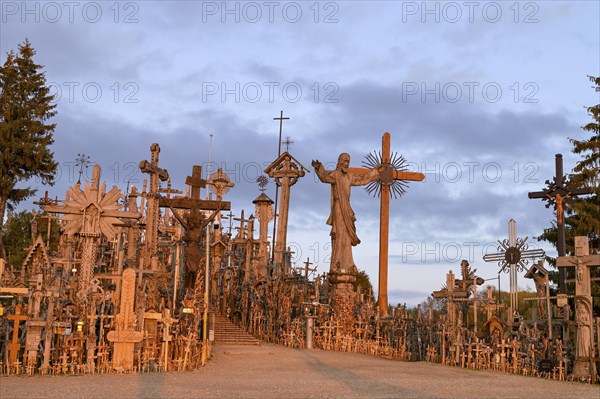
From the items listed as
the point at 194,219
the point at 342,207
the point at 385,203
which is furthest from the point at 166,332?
the point at 385,203

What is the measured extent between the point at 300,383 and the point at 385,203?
1357cm

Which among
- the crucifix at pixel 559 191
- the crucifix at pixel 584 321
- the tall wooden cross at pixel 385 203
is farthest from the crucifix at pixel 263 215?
the crucifix at pixel 584 321

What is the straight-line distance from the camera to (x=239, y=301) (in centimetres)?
2856

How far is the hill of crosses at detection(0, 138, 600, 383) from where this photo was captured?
15297mm

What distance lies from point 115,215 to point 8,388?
6761 millimetres

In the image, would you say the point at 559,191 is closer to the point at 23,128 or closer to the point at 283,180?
the point at 283,180

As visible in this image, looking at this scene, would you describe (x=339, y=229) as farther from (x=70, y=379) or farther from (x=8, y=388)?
(x=8, y=388)

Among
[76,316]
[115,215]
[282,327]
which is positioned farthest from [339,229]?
[76,316]

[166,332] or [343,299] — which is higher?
[343,299]

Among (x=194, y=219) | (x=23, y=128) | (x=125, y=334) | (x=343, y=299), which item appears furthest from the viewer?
(x=23, y=128)

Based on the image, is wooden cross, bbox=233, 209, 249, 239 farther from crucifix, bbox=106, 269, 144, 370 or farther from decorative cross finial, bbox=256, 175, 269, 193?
crucifix, bbox=106, 269, 144, 370

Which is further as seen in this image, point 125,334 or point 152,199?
point 152,199

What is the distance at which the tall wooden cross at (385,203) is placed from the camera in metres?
25.5

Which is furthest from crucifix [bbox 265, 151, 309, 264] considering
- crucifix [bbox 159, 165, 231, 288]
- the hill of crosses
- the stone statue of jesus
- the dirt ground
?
the dirt ground
